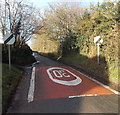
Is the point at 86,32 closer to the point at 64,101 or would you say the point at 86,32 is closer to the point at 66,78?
the point at 66,78

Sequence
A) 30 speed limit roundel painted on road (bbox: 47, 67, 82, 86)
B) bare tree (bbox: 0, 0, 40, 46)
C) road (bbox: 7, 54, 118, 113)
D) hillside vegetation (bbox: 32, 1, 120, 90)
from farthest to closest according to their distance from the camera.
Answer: bare tree (bbox: 0, 0, 40, 46) → hillside vegetation (bbox: 32, 1, 120, 90) → 30 speed limit roundel painted on road (bbox: 47, 67, 82, 86) → road (bbox: 7, 54, 118, 113)

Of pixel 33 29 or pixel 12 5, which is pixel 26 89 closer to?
pixel 12 5

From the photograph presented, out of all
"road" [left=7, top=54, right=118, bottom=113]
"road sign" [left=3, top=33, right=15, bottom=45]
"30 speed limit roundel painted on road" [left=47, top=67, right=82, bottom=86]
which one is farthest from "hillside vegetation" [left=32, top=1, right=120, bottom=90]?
"road sign" [left=3, top=33, right=15, bottom=45]

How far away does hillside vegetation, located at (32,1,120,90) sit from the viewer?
13.0 meters

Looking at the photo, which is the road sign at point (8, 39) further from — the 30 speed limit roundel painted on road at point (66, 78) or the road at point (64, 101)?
the road at point (64, 101)

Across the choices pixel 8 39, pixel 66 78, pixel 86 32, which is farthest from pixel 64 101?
pixel 86 32

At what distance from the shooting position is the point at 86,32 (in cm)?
2119

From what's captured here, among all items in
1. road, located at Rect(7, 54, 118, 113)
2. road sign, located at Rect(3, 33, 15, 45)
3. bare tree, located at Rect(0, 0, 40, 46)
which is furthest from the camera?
bare tree, located at Rect(0, 0, 40, 46)

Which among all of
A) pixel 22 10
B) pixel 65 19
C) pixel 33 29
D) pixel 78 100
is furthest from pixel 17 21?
pixel 78 100

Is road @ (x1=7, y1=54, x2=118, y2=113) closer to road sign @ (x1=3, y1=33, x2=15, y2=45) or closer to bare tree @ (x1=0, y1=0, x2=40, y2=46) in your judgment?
road sign @ (x1=3, y1=33, x2=15, y2=45)

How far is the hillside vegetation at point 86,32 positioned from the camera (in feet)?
42.6

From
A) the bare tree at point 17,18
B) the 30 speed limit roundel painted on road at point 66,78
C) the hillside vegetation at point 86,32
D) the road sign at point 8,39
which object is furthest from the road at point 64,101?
the bare tree at point 17,18

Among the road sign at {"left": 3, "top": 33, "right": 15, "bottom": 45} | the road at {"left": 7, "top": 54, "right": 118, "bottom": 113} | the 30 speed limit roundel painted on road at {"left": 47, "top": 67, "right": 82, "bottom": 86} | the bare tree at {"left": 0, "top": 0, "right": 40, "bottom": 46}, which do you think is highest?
the bare tree at {"left": 0, "top": 0, "right": 40, "bottom": 46}

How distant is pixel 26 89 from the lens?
9.20 m
